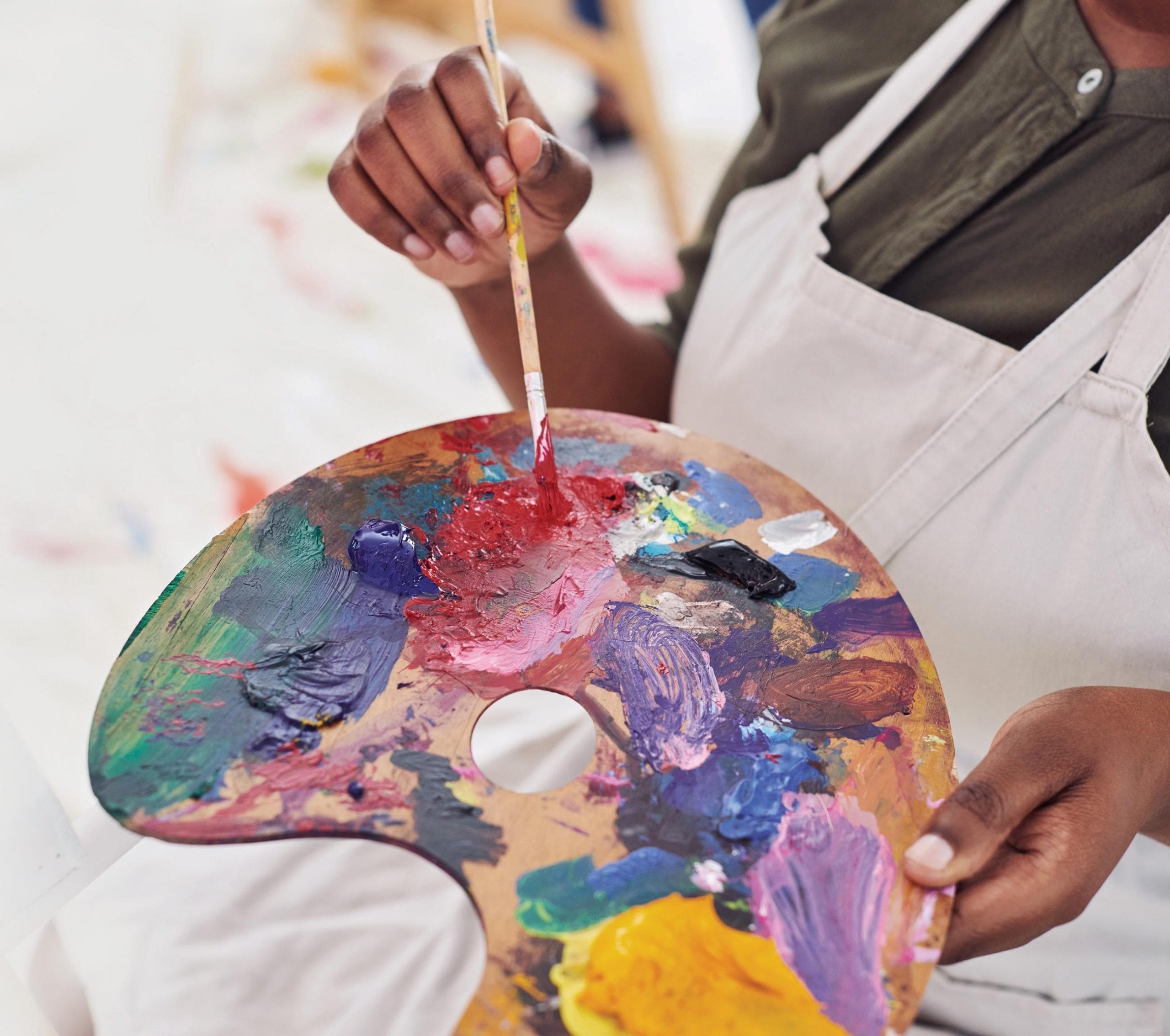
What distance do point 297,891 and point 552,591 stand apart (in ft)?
1.10

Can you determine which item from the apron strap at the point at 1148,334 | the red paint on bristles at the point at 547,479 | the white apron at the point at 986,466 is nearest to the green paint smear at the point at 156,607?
the red paint on bristles at the point at 547,479

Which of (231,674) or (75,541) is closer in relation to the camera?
(231,674)

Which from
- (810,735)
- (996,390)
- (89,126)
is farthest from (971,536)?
(89,126)

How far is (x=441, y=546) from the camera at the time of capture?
0.60m

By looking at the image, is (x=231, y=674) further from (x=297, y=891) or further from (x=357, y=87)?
(x=357, y=87)

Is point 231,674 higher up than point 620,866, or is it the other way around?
point 231,674

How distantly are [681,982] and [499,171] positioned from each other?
0.51 metres

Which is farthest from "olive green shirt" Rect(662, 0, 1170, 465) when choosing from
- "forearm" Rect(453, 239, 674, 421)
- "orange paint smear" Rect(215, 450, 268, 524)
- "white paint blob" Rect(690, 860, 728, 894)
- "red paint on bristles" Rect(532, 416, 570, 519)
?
"orange paint smear" Rect(215, 450, 268, 524)

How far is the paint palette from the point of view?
0.45m

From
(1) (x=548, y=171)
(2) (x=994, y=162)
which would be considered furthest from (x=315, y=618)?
(2) (x=994, y=162)

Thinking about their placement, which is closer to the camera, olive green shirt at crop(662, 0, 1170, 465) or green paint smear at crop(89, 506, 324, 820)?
green paint smear at crop(89, 506, 324, 820)

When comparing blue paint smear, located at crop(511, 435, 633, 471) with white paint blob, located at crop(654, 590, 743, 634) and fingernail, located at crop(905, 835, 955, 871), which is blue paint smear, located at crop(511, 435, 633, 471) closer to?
white paint blob, located at crop(654, 590, 743, 634)

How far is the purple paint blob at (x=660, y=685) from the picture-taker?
518 millimetres

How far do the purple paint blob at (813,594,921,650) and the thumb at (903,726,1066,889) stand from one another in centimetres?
9
